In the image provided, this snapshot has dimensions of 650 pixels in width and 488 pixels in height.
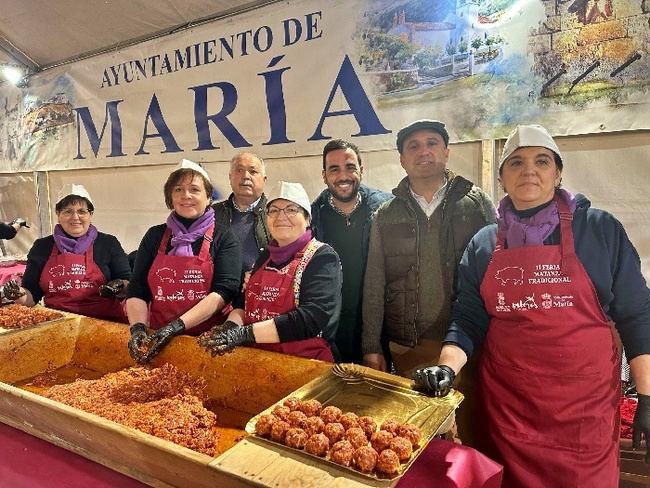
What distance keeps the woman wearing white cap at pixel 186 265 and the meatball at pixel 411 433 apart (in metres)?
1.41

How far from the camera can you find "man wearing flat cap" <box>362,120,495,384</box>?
7.45ft

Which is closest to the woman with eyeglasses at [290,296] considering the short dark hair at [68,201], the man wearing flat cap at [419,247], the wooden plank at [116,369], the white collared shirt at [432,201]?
the wooden plank at [116,369]

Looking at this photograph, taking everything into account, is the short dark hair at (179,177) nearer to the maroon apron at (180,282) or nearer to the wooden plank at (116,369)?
the maroon apron at (180,282)

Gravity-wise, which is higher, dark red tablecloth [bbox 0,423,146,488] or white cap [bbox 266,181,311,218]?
white cap [bbox 266,181,311,218]

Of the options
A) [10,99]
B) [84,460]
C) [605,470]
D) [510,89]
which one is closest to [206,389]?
[84,460]

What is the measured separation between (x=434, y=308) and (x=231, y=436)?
111 centimetres

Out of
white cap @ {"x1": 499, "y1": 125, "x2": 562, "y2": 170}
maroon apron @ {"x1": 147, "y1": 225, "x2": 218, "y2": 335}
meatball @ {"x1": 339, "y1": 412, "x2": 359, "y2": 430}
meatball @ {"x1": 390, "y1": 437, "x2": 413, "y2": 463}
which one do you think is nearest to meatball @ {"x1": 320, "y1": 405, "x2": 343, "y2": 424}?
meatball @ {"x1": 339, "y1": 412, "x2": 359, "y2": 430}

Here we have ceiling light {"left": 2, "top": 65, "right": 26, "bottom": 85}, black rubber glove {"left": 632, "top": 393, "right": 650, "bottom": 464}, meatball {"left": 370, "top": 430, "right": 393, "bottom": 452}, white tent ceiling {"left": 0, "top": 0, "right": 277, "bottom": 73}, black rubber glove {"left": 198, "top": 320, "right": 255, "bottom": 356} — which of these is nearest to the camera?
meatball {"left": 370, "top": 430, "right": 393, "bottom": 452}

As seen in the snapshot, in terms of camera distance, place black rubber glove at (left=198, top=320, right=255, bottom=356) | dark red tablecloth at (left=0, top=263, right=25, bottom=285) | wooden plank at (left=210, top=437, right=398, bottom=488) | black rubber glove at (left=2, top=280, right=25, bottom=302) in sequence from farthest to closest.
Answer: dark red tablecloth at (left=0, top=263, right=25, bottom=285) < black rubber glove at (left=2, top=280, right=25, bottom=302) < black rubber glove at (left=198, top=320, right=255, bottom=356) < wooden plank at (left=210, top=437, right=398, bottom=488)

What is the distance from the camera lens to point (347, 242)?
8.64ft

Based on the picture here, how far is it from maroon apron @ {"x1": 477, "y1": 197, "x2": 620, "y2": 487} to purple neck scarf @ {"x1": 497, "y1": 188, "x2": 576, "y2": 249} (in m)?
0.03

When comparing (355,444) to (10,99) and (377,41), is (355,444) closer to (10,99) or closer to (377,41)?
(377,41)

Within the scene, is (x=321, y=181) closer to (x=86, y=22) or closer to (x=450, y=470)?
(x=450, y=470)

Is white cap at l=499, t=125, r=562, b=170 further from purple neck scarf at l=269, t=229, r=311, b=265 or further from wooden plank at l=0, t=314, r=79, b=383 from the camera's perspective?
wooden plank at l=0, t=314, r=79, b=383
